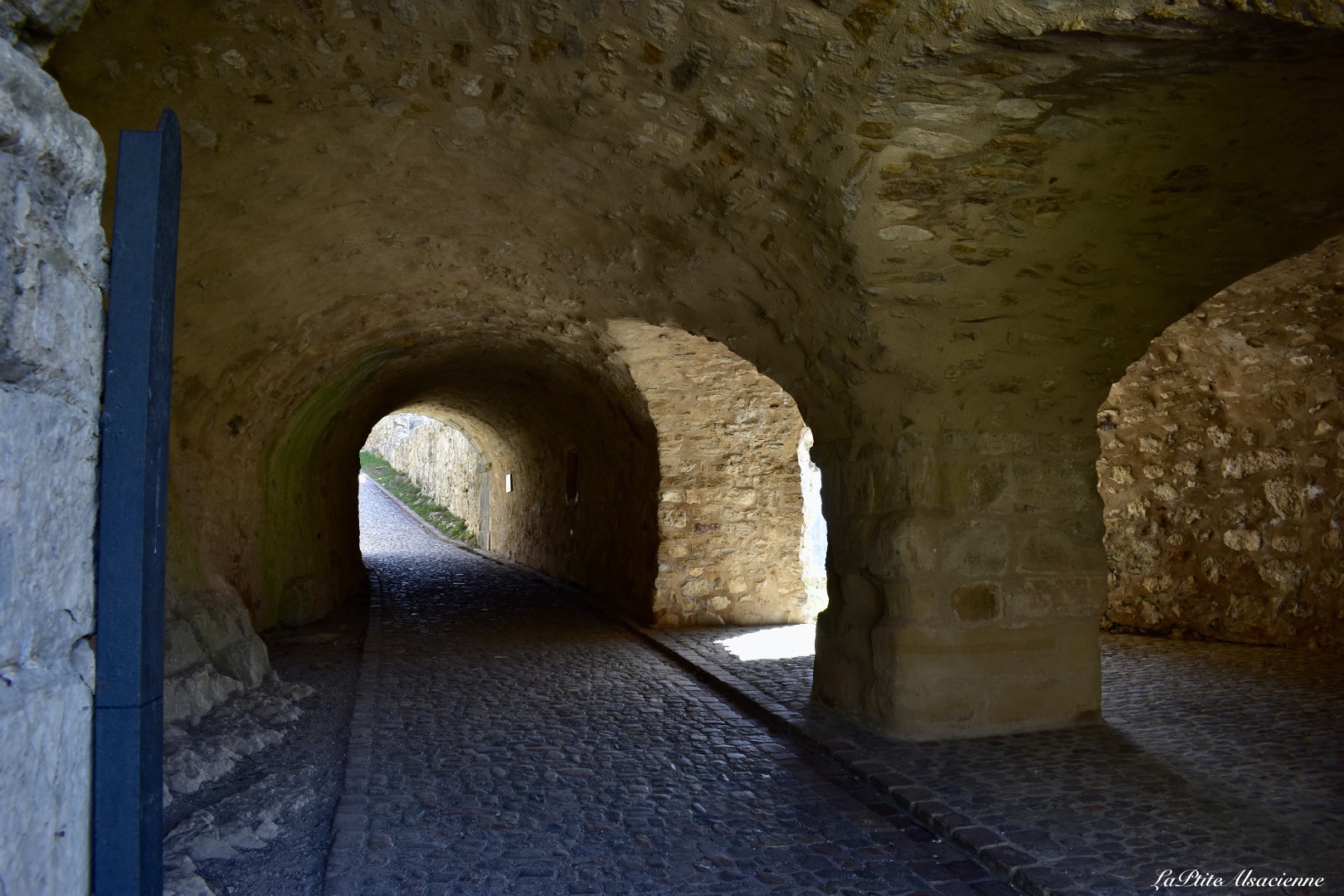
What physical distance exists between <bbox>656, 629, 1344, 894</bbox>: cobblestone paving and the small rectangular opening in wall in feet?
20.1

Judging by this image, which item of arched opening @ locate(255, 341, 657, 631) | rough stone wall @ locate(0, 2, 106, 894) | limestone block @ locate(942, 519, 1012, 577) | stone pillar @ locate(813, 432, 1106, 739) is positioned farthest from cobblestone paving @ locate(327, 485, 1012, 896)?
arched opening @ locate(255, 341, 657, 631)

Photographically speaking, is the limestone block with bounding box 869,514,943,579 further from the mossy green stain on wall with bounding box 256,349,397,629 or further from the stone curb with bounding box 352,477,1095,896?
the mossy green stain on wall with bounding box 256,349,397,629

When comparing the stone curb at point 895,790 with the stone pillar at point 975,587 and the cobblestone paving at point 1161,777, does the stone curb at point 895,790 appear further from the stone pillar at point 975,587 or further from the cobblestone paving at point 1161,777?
the stone pillar at point 975,587

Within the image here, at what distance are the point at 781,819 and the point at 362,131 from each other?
339 cm

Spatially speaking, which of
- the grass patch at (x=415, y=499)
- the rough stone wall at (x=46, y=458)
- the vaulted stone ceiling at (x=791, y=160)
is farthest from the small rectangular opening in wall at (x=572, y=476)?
the rough stone wall at (x=46, y=458)

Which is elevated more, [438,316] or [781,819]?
[438,316]

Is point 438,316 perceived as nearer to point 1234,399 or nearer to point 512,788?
point 512,788

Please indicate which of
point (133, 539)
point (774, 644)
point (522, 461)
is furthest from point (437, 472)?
point (133, 539)

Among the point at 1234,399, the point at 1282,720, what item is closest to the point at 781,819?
the point at 1282,720

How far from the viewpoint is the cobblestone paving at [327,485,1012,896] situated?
3.13 meters

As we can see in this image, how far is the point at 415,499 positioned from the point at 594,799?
29.2 m

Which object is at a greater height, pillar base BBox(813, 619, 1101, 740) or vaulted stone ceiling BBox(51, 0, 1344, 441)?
vaulted stone ceiling BBox(51, 0, 1344, 441)

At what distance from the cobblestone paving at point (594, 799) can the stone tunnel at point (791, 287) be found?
0.88 m

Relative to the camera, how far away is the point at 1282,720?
5.00 meters
